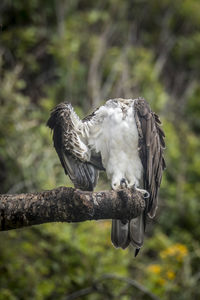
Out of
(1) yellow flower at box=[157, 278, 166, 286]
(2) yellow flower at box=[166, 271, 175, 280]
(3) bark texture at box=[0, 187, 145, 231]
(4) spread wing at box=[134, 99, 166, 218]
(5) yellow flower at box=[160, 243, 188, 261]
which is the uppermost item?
(4) spread wing at box=[134, 99, 166, 218]

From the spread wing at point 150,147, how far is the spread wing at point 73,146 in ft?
Answer: 1.77

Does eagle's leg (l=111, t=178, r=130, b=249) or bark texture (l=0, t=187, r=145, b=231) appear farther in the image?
eagle's leg (l=111, t=178, r=130, b=249)

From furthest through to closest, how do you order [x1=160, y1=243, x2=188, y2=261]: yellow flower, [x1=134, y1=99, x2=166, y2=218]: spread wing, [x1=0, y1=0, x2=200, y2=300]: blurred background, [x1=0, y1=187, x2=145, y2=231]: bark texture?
1. [x1=160, y1=243, x2=188, y2=261]: yellow flower
2. [x1=0, y1=0, x2=200, y2=300]: blurred background
3. [x1=134, y1=99, x2=166, y2=218]: spread wing
4. [x1=0, y1=187, x2=145, y2=231]: bark texture

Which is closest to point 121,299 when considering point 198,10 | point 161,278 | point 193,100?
point 161,278

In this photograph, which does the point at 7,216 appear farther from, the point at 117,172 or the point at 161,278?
the point at 161,278

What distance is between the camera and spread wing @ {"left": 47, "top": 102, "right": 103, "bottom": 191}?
4121mm

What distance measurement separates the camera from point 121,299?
18.8 feet

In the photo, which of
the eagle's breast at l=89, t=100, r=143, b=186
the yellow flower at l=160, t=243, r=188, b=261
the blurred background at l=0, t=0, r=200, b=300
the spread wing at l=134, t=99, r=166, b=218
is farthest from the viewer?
the yellow flower at l=160, t=243, r=188, b=261

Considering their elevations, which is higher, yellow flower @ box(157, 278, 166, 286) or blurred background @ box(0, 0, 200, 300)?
blurred background @ box(0, 0, 200, 300)

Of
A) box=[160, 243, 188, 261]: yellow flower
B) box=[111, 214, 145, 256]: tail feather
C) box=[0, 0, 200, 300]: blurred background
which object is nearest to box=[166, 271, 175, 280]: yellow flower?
box=[0, 0, 200, 300]: blurred background

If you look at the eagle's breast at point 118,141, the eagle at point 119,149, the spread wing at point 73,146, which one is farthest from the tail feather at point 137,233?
A: the spread wing at point 73,146

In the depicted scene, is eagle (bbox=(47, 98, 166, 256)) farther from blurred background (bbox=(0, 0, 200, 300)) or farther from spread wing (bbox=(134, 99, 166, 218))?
blurred background (bbox=(0, 0, 200, 300))

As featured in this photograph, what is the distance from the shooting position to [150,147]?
13.4 feet

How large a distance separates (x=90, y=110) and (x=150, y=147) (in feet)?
12.5
